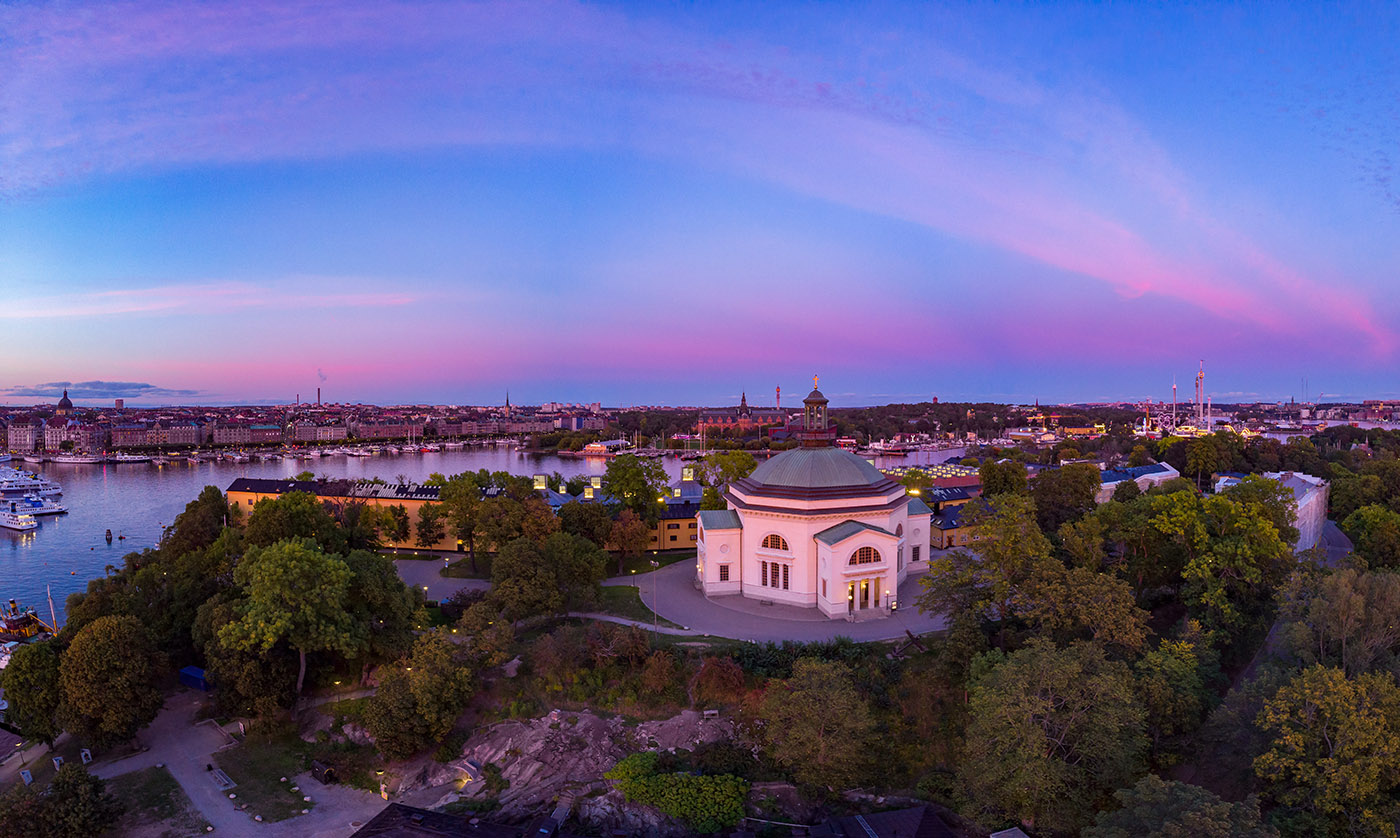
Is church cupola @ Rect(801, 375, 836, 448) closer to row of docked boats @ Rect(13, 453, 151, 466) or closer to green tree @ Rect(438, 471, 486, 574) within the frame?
green tree @ Rect(438, 471, 486, 574)

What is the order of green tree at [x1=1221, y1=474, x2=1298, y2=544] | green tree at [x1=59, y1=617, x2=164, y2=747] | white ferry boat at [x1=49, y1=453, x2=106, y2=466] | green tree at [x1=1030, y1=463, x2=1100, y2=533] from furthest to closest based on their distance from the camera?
1. white ferry boat at [x1=49, y1=453, x2=106, y2=466]
2. green tree at [x1=1030, y1=463, x2=1100, y2=533]
3. green tree at [x1=1221, y1=474, x2=1298, y2=544]
4. green tree at [x1=59, y1=617, x2=164, y2=747]

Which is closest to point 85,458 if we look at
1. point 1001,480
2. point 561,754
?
point 561,754

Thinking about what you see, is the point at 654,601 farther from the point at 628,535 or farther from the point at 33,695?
the point at 33,695

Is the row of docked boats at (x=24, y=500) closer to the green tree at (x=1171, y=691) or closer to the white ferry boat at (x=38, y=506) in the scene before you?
the white ferry boat at (x=38, y=506)

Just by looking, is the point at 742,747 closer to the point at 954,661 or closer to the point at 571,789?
the point at 571,789

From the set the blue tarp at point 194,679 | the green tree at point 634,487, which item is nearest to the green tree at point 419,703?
the blue tarp at point 194,679

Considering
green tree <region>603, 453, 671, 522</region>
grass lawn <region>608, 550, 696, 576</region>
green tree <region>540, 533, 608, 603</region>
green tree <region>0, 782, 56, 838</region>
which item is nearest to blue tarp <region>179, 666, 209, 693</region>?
green tree <region>0, 782, 56, 838</region>
